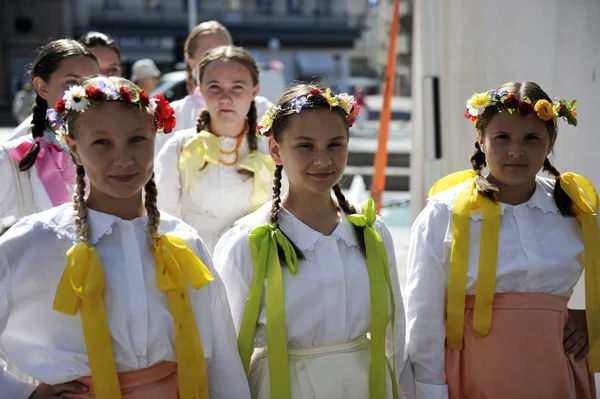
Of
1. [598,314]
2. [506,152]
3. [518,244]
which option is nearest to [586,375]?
[598,314]

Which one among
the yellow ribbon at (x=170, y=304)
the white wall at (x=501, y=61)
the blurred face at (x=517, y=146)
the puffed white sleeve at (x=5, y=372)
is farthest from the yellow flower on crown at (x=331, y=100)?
the white wall at (x=501, y=61)

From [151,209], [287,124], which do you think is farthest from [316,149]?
[151,209]

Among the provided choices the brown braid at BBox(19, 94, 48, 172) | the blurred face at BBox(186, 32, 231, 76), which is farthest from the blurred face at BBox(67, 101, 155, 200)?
the blurred face at BBox(186, 32, 231, 76)

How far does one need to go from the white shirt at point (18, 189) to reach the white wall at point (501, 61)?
2.13 meters

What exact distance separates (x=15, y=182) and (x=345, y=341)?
1.44 meters

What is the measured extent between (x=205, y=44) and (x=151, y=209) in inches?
105

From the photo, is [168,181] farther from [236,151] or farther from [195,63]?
[195,63]

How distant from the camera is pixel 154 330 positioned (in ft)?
6.63

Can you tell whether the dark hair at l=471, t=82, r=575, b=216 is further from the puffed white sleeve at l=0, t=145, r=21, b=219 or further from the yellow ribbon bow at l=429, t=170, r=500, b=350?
the puffed white sleeve at l=0, t=145, r=21, b=219

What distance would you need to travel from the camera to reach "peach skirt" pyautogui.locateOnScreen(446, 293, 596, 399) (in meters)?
2.34

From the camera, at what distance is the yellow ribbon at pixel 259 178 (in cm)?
322

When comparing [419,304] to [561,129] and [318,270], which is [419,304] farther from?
[561,129]

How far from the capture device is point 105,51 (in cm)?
430

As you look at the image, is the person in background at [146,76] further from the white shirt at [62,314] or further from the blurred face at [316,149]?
the white shirt at [62,314]
